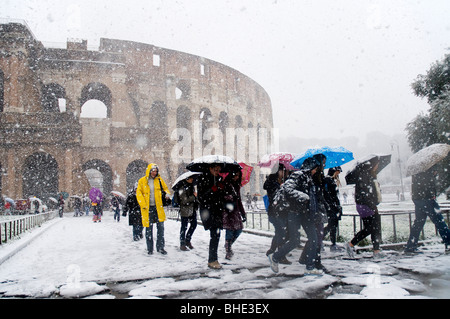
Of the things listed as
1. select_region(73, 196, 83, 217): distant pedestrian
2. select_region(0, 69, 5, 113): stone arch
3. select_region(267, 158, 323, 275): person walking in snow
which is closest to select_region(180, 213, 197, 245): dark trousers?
select_region(267, 158, 323, 275): person walking in snow

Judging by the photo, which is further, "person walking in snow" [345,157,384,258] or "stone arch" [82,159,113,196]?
"stone arch" [82,159,113,196]

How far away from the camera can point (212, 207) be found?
4066 millimetres

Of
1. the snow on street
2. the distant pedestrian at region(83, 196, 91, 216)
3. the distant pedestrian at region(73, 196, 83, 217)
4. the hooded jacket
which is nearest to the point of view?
the snow on street

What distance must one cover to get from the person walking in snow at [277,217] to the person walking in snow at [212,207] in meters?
0.70

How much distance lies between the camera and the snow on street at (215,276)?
2.97 m

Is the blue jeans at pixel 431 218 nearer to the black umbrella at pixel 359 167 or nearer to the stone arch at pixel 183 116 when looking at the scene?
the black umbrella at pixel 359 167

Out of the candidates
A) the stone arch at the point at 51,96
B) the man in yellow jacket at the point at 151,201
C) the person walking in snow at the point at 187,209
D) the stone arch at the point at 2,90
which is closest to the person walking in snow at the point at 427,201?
the person walking in snow at the point at 187,209

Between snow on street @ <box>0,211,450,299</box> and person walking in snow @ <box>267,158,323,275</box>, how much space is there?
0.63 feet

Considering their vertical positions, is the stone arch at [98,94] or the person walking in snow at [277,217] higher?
the stone arch at [98,94]

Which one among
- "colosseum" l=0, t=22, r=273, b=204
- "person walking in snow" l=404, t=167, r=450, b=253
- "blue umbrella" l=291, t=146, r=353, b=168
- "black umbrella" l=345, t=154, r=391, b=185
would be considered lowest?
"person walking in snow" l=404, t=167, r=450, b=253

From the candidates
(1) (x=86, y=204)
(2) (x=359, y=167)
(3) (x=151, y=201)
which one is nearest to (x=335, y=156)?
(2) (x=359, y=167)

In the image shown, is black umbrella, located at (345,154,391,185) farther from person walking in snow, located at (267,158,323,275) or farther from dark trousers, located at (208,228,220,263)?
dark trousers, located at (208,228,220,263)

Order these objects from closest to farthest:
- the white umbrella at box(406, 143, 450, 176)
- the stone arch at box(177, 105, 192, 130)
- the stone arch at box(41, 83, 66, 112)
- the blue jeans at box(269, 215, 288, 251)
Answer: the blue jeans at box(269, 215, 288, 251) → the white umbrella at box(406, 143, 450, 176) → the stone arch at box(41, 83, 66, 112) → the stone arch at box(177, 105, 192, 130)

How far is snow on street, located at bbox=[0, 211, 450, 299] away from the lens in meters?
2.97
